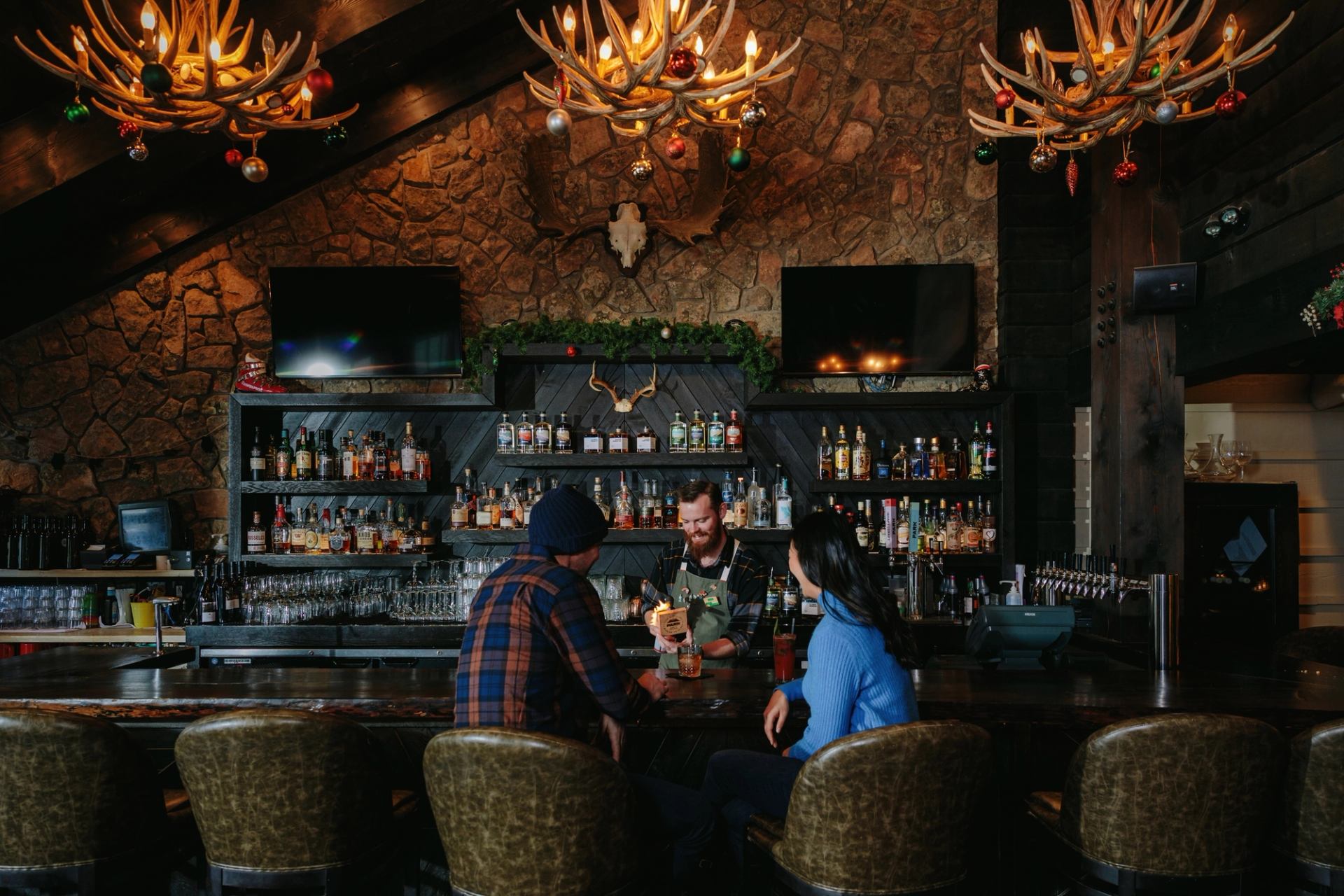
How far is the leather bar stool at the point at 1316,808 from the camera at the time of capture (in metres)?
2.45

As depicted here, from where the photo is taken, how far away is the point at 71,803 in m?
2.42

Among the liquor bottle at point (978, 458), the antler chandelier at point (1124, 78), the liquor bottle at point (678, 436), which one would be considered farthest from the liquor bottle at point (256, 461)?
the antler chandelier at point (1124, 78)

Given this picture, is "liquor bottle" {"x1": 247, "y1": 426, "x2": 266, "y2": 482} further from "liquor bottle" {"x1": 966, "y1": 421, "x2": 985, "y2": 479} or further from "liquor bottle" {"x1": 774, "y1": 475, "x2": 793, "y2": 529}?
"liquor bottle" {"x1": 966, "y1": 421, "x2": 985, "y2": 479}

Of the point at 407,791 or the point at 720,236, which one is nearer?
the point at 407,791

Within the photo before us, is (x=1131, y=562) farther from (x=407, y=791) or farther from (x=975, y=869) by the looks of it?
(x=407, y=791)

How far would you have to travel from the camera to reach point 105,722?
2.47m

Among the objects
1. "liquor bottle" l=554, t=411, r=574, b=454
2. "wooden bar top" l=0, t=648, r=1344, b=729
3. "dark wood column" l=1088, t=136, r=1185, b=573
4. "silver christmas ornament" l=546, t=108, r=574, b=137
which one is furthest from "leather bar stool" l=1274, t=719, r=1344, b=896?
"liquor bottle" l=554, t=411, r=574, b=454

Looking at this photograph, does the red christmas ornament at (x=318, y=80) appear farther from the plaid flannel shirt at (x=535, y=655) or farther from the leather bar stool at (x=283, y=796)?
the leather bar stool at (x=283, y=796)

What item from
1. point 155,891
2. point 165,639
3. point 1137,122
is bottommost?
point 155,891

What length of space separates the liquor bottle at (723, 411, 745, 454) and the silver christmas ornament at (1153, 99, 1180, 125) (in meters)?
2.86

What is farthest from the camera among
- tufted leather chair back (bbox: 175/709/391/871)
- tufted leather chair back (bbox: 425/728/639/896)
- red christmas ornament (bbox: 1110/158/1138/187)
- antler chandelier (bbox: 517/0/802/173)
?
red christmas ornament (bbox: 1110/158/1138/187)

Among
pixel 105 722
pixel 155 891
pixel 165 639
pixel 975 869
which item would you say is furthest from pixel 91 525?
pixel 975 869

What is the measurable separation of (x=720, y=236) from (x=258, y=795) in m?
4.73

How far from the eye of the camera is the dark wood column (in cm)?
504
